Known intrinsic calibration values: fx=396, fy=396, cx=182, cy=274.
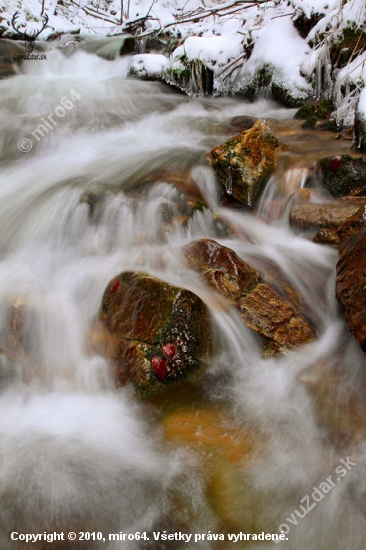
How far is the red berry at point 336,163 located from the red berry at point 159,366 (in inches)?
138

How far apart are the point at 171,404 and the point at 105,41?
1106 cm

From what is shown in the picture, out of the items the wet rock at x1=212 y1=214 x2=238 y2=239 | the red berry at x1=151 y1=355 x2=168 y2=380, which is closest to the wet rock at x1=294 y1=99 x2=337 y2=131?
the wet rock at x1=212 y1=214 x2=238 y2=239

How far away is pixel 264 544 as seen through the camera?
6.85ft

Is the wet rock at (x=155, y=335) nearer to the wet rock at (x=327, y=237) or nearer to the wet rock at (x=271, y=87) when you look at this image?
the wet rock at (x=327, y=237)

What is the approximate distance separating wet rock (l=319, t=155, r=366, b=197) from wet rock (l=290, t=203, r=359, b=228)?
1.29 feet

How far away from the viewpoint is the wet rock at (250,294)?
3439 millimetres

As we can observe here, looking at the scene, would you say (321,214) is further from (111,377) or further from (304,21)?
(304,21)

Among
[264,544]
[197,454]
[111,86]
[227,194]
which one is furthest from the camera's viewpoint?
[111,86]

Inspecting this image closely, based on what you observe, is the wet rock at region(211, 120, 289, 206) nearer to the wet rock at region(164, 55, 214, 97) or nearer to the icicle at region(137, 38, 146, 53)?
the wet rock at region(164, 55, 214, 97)

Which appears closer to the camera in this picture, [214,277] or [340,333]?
[340,333]

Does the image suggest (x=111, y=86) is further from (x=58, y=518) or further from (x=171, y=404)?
(x=58, y=518)

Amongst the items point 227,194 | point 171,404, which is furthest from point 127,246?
point 171,404

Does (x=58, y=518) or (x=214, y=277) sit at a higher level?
(x=214, y=277)

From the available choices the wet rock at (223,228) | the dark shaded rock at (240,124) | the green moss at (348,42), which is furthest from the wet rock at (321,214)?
the green moss at (348,42)
